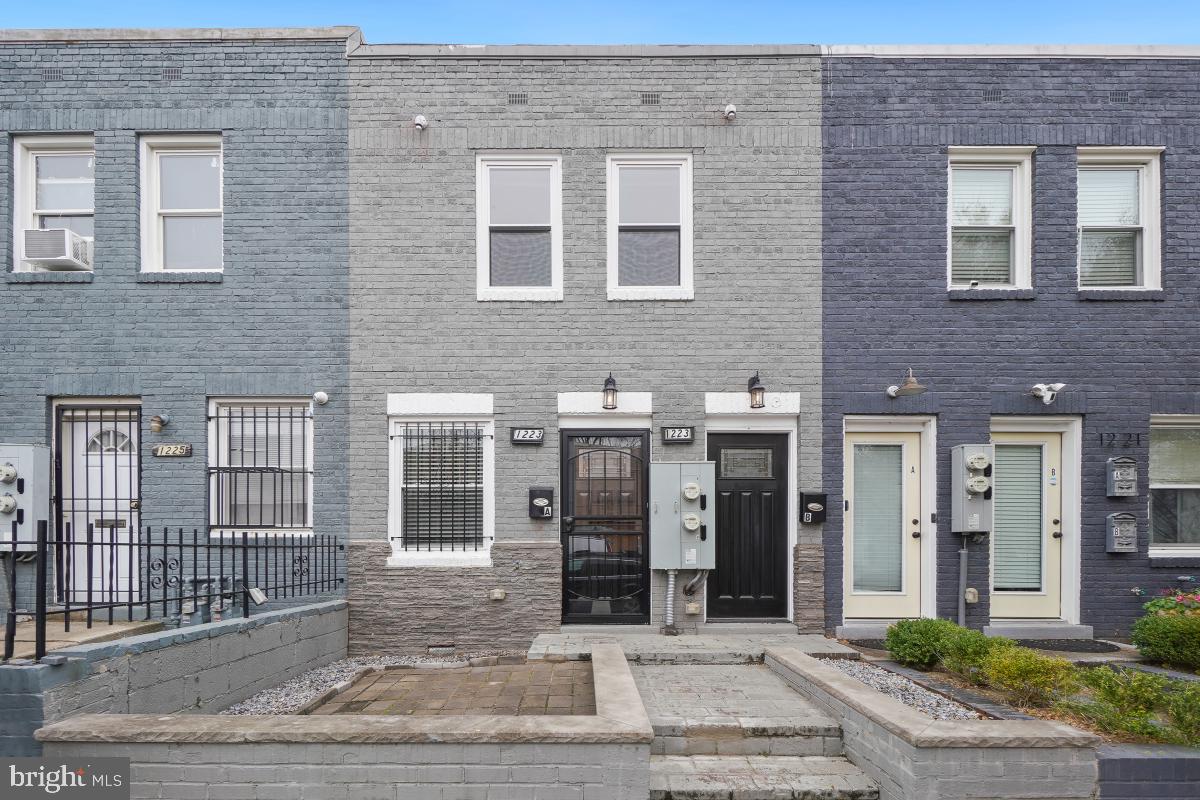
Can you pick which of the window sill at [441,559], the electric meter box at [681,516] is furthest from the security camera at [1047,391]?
the window sill at [441,559]

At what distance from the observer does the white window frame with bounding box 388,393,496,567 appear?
7.46 m

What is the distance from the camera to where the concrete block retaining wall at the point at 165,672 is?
3.93 m

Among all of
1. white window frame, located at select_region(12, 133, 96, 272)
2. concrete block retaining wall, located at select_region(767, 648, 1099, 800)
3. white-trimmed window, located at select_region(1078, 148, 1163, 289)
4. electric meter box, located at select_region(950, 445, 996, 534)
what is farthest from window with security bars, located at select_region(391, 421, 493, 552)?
white-trimmed window, located at select_region(1078, 148, 1163, 289)

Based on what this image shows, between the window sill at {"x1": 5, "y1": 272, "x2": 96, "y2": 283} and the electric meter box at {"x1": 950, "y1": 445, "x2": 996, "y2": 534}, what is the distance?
977 centimetres

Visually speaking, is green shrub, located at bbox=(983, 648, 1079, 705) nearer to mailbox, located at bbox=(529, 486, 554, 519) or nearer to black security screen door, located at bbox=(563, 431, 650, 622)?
black security screen door, located at bbox=(563, 431, 650, 622)

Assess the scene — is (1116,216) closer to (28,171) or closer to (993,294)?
(993,294)

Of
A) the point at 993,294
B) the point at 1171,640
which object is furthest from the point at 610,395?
the point at 1171,640

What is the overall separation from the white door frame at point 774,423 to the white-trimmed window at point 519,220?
7.55ft

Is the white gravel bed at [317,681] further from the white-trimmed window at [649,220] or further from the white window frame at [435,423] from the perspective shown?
the white-trimmed window at [649,220]

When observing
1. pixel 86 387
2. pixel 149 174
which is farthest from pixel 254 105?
pixel 86 387

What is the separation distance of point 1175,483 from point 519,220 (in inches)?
316

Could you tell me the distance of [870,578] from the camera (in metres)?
7.72

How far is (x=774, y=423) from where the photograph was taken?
24.9 ft

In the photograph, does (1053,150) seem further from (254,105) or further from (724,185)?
(254,105)
